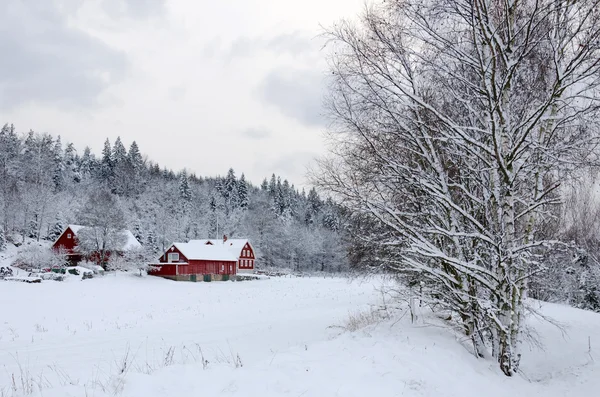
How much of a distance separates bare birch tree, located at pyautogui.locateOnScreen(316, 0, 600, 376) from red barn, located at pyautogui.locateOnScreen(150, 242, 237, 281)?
153 ft

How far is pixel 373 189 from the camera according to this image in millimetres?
8453

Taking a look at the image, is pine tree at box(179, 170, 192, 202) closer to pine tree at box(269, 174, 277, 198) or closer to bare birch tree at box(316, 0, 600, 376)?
pine tree at box(269, 174, 277, 198)

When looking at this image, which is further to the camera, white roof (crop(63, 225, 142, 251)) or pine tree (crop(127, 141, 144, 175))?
pine tree (crop(127, 141, 144, 175))

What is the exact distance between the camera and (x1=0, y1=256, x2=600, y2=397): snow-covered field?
491 centimetres

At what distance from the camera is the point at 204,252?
181 ft

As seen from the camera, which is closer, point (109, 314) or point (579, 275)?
point (109, 314)

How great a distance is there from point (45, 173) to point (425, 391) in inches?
3010

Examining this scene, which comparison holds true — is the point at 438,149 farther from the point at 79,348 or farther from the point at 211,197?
the point at 211,197

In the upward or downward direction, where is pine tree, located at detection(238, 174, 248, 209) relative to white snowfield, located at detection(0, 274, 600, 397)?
upward

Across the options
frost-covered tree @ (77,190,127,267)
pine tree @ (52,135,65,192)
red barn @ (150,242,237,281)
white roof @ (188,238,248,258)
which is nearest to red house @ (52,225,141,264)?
frost-covered tree @ (77,190,127,267)

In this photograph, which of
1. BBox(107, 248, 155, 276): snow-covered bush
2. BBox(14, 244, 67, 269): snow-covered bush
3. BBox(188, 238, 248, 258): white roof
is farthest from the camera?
BBox(188, 238, 248, 258): white roof

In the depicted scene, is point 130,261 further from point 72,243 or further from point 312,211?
point 312,211

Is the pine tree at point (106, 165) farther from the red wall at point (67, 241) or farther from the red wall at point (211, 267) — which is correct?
the red wall at point (211, 267)

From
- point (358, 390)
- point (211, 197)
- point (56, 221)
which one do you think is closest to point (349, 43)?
point (358, 390)
